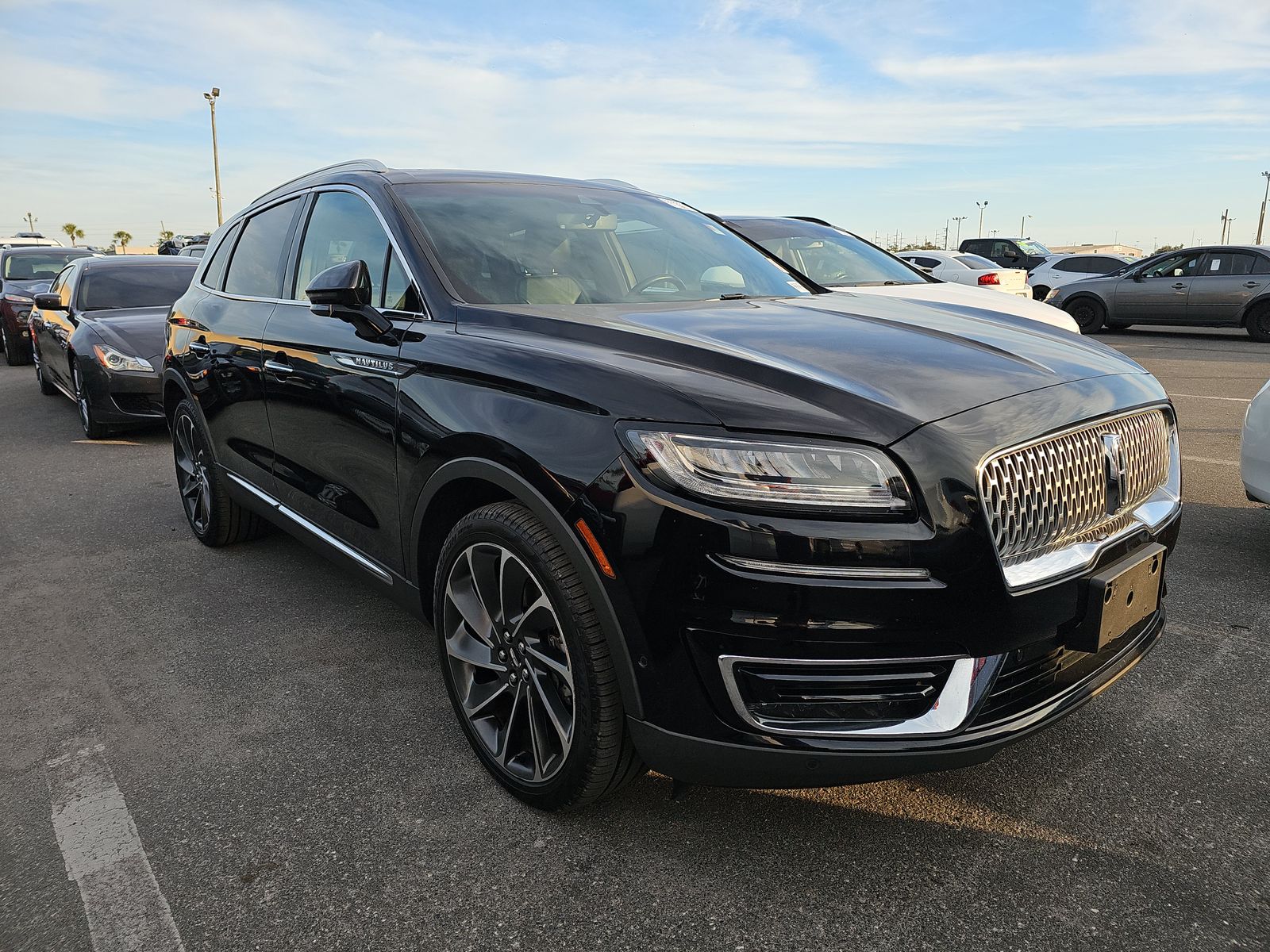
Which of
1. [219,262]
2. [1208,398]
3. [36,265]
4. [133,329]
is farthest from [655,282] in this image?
[36,265]

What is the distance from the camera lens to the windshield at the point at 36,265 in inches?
566

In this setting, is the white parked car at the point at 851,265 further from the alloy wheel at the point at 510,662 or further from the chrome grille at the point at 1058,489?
the alloy wheel at the point at 510,662

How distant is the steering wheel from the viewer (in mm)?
3131

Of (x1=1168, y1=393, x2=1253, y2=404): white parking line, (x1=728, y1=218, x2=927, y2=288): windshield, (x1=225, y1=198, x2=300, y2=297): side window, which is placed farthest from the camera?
(x1=1168, y1=393, x2=1253, y2=404): white parking line

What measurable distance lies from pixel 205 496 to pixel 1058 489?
406 centimetres

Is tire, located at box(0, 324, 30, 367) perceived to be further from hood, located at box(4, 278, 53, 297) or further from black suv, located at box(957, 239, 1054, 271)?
black suv, located at box(957, 239, 1054, 271)

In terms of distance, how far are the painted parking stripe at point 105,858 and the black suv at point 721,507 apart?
0.85 meters

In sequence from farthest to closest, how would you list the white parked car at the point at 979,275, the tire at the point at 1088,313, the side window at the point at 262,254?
the tire at the point at 1088,313, the white parked car at the point at 979,275, the side window at the point at 262,254

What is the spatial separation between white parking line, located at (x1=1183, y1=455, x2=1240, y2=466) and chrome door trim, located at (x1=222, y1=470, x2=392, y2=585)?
Answer: 5.47m

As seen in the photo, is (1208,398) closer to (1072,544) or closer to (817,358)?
(1072,544)

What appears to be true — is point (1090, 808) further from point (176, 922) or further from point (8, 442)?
point (8, 442)

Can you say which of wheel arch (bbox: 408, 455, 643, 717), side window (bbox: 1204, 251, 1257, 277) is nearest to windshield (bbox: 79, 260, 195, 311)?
wheel arch (bbox: 408, 455, 643, 717)

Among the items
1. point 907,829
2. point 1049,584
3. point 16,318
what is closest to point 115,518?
point 907,829

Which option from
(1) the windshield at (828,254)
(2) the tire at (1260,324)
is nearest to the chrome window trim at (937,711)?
(1) the windshield at (828,254)
